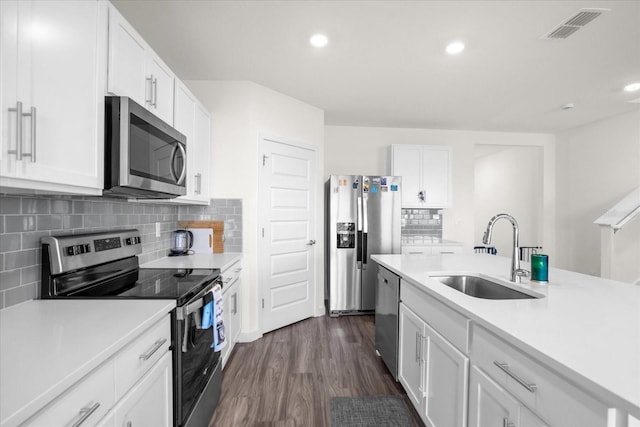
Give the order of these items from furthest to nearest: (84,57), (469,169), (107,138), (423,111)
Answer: (469,169) < (423,111) < (107,138) < (84,57)

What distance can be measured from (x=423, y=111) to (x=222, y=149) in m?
2.67

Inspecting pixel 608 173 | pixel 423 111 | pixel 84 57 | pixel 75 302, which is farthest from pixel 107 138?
pixel 608 173

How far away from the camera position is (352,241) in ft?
→ 13.1

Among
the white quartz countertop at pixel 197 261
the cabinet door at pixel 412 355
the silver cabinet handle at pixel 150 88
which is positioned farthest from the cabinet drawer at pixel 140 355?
the cabinet door at pixel 412 355

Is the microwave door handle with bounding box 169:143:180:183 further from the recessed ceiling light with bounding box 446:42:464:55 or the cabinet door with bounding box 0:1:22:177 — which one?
the recessed ceiling light with bounding box 446:42:464:55

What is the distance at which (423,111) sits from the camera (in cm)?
419

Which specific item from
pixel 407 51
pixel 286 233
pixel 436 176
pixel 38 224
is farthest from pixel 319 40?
pixel 436 176

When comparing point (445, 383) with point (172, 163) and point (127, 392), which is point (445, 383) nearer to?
point (127, 392)

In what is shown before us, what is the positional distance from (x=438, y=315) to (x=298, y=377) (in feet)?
4.47

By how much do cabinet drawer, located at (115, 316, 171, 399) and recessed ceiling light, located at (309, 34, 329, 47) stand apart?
218cm

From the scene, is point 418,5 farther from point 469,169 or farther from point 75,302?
point 469,169

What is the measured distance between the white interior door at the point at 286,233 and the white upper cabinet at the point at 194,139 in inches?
22.2

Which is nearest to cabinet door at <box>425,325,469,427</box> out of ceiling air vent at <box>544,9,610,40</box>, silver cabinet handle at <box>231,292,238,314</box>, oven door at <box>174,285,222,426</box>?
oven door at <box>174,285,222,426</box>

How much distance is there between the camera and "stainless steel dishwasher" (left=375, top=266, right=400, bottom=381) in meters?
2.25
